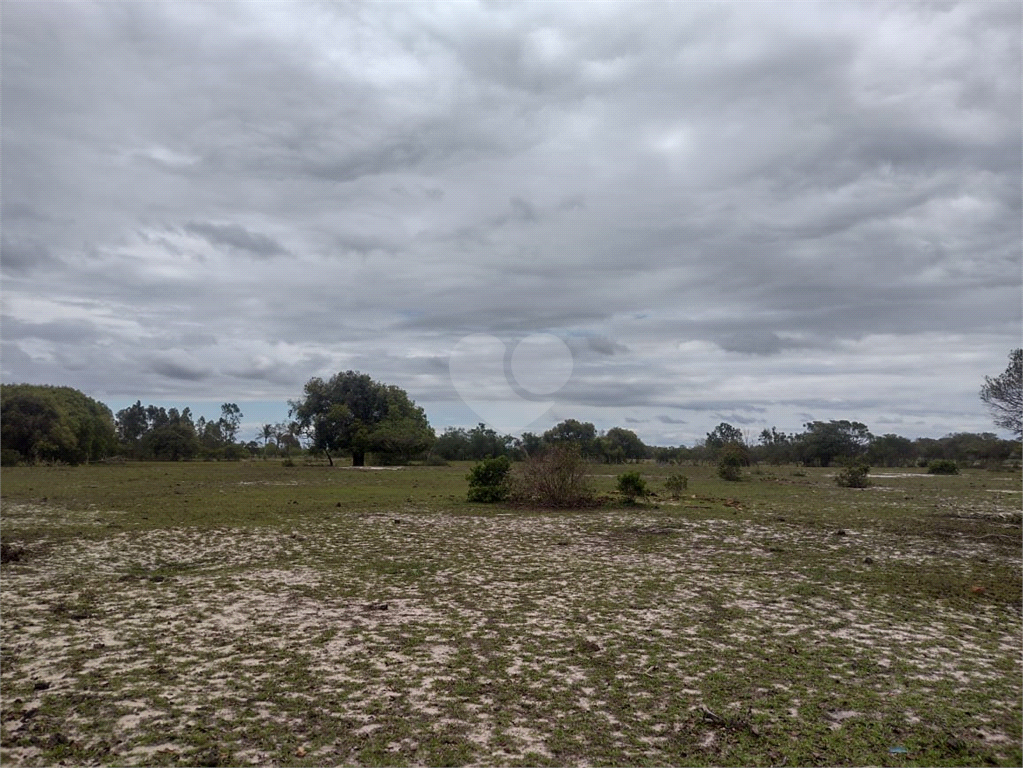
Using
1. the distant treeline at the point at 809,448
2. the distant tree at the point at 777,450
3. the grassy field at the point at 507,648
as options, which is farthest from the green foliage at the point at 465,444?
the grassy field at the point at 507,648

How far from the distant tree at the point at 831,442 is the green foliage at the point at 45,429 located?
2981 inches

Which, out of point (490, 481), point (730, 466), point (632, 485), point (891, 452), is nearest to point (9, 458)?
point (490, 481)

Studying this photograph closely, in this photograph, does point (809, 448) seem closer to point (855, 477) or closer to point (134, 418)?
point (855, 477)

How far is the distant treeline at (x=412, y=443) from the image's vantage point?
192ft

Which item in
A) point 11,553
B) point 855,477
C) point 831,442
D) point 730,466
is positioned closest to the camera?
point 11,553

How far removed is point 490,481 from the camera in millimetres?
25922

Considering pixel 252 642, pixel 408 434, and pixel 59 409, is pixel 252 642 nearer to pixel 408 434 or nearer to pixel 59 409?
pixel 408 434

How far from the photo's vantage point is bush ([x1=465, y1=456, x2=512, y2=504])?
84.1 ft

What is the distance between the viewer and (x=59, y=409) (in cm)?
6172

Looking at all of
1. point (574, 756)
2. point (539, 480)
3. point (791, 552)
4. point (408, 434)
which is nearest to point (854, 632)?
point (574, 756)

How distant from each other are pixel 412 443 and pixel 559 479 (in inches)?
1701

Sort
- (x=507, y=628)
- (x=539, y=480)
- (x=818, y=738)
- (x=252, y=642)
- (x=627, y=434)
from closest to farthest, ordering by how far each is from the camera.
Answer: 1. (x=818, y=738)
2. (x=252, y=642)
3. (x=507, y=628)
4. (x=539, y=480)
5. (x=627, y=434)

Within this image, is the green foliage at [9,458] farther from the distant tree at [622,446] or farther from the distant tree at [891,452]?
the distant tree at [891,452]

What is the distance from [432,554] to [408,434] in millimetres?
52475
